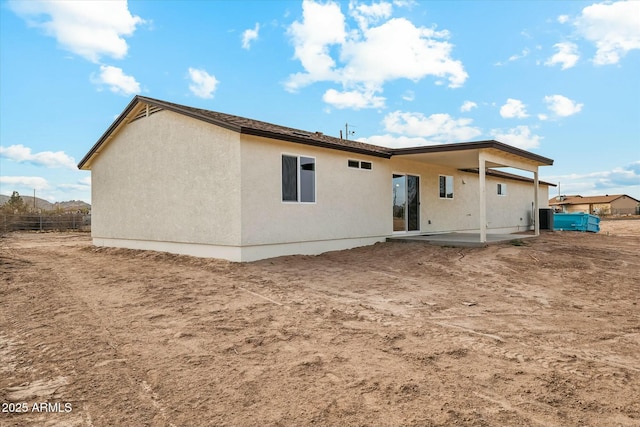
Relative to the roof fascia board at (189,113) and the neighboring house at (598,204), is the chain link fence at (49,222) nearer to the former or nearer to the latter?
the roof fascia board at (189,113)

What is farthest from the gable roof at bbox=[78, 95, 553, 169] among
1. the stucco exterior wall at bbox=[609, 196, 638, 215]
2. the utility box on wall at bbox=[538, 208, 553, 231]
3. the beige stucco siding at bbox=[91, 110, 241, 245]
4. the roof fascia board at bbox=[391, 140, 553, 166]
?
the stucco exterior wall at bbox=[609, 196, 638, 215]

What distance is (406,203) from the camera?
13977 mm

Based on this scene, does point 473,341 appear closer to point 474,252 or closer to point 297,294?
point 297,294

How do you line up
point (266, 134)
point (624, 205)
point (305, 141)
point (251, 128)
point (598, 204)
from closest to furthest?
point (251, 128), point (266, 134), point (305, 141), point (598, 204), point (624, 205)

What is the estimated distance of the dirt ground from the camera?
2.66m

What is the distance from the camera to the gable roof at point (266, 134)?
30.6 feet

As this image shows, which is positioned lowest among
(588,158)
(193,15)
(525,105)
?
(588,158)

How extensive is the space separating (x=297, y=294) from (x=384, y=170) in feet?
25.5

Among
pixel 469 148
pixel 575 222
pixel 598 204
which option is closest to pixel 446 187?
pixel 469 148

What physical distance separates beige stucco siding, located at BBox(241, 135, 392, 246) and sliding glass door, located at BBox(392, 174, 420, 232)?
1.76 feet

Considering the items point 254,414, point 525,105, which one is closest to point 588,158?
point 525,105

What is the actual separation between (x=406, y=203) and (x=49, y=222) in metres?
25.0

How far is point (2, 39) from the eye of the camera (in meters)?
10.7

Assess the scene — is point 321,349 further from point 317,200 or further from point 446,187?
point 446,187
